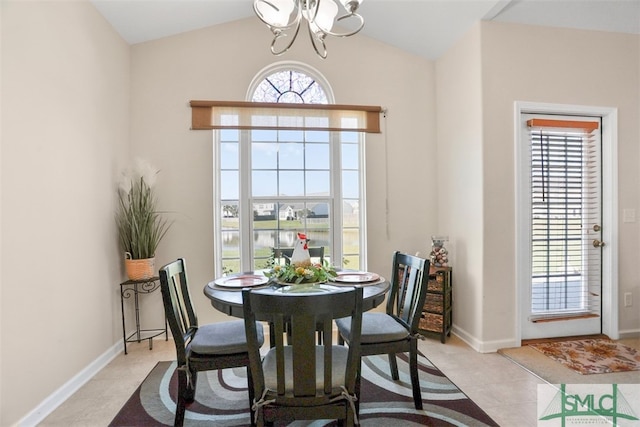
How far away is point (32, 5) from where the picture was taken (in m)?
1.85

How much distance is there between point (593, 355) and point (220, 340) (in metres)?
2.88

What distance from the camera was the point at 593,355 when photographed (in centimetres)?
255

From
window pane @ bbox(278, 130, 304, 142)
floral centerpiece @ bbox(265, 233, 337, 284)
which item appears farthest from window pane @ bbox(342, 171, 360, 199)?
floral centerpiece @ bbox(265, 233, 337, 284)

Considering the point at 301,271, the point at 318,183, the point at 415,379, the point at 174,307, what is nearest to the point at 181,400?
the point at 174,307

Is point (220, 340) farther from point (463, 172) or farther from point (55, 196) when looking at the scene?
point (463, 172)

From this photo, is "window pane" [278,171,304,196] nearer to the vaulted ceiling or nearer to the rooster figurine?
the rooster figurine

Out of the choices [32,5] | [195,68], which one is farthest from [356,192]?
[32,5]

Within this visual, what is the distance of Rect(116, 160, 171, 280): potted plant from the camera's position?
272cm

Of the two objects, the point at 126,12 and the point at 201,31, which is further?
the point at 201,31

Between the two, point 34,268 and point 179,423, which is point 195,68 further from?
point 179,423

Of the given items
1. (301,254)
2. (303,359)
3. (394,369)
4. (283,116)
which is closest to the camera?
(303,359)

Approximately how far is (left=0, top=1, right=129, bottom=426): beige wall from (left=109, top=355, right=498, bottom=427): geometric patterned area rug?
56cm

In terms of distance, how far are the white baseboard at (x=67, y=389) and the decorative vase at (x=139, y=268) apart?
61 centimetres

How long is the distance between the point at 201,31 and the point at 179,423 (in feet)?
10.6
